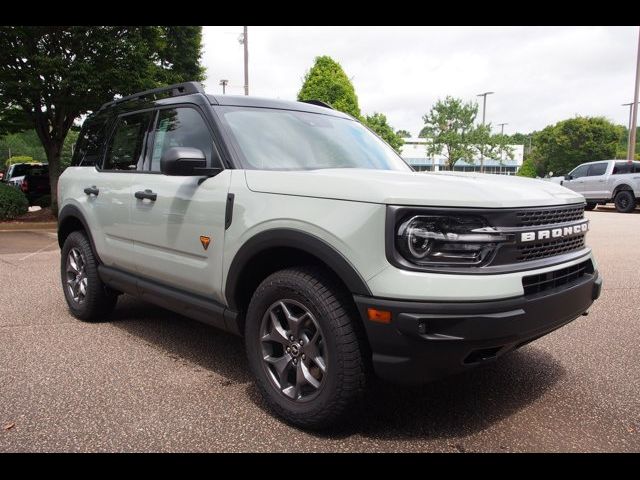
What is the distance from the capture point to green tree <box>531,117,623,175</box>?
54.2m

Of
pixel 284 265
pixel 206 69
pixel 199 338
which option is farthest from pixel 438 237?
pixel 206 69

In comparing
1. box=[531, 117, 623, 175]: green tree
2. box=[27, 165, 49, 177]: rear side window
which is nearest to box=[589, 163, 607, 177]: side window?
box=[27, 165, 49, 177]: rear side window

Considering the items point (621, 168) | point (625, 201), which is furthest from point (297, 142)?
point (621, 168)

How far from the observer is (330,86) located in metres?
17.6

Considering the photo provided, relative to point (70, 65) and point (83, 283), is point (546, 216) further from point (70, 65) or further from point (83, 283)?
point (70, 65)

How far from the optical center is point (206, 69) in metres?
24.9

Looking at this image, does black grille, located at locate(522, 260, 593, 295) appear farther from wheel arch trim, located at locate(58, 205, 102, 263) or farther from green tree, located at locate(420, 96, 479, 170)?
green tree, located at locate(420, 96, 479, 170)

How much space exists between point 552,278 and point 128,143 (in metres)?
3.34

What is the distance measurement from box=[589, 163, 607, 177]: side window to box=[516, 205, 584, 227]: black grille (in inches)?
691

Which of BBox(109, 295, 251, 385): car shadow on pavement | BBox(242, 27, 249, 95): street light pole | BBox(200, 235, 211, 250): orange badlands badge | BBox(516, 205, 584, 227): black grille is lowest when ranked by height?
BBox(109, 295, 251, 385): car shadow on pavement

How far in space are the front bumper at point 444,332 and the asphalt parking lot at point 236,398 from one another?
1.63ft

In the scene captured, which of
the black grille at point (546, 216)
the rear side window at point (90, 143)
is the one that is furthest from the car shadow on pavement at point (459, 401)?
the rear side window at point (90, 143)

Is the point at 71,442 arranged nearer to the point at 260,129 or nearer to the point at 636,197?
the point at 260,129

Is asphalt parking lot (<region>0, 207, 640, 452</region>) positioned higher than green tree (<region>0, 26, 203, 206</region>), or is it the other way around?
green tree (<region>0, 26, 203, 206</region>)
